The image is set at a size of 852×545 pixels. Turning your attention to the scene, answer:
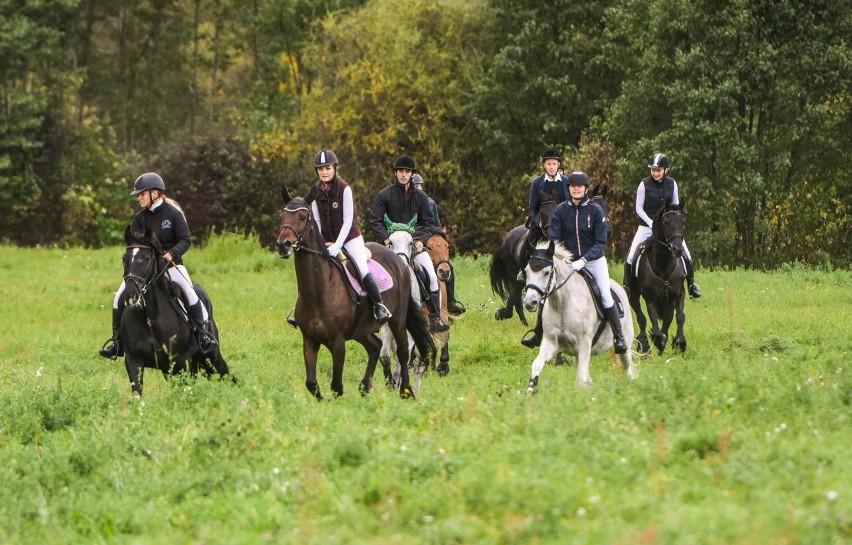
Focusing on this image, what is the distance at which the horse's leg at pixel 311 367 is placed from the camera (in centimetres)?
1312

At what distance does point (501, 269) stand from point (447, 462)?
12103 mm

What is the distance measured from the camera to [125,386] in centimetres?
1538

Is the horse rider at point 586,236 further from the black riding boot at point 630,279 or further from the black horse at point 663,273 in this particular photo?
the black riding boot at point 630,279

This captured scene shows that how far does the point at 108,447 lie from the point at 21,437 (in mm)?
1968

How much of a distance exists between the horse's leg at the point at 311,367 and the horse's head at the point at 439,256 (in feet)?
14.2

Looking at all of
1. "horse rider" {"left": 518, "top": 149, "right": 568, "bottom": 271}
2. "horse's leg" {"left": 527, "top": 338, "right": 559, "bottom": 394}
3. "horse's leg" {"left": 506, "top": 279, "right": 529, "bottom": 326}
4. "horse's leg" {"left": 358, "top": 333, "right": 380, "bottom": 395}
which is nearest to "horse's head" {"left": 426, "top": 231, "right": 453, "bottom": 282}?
"horse rider" {"left": 518, "top": 149, "right": 568, "bottom": 271}

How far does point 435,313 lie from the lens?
16594 millimetres

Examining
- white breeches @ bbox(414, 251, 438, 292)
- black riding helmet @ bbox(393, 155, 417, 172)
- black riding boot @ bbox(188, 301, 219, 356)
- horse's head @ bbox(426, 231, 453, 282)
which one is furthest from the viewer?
horse's head @ bbox(426, 231, 453, 282)

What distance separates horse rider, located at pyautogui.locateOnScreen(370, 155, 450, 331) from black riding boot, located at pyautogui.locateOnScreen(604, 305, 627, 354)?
3225 millimetres

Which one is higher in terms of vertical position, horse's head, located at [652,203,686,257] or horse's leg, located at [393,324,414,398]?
horse's head, located at [652,203,686,257]

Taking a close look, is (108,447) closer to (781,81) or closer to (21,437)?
(21,437)

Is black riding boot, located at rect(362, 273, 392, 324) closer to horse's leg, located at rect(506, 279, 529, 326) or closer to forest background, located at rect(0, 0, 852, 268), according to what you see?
horse's leg, located at rect(506, 279, 529, 326)

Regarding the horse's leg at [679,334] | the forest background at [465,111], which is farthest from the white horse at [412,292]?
the forest background at [465,111]

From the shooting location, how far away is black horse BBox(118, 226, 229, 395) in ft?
43.9
